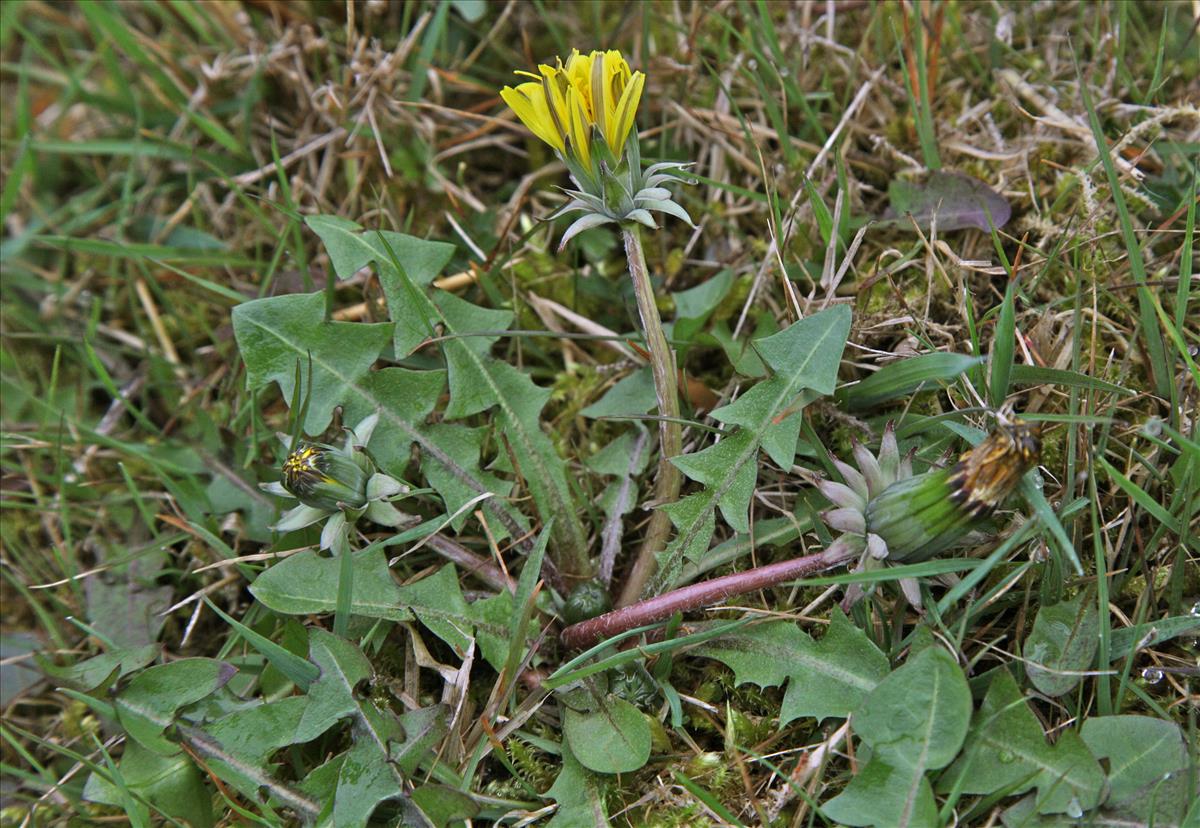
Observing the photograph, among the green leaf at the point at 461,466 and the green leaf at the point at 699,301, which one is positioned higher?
the green leaf at the point at 699,301

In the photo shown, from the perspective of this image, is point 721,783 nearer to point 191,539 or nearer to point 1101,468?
point 1101,468

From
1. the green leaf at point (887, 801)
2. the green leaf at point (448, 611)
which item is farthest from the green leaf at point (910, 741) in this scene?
the green leaf at point (448, 611)

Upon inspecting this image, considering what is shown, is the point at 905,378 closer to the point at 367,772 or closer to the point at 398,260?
the point at 398,260

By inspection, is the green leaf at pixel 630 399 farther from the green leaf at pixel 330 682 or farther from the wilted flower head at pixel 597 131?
the green leaf at pixel 330 682

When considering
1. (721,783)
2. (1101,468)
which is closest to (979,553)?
(1101,468)

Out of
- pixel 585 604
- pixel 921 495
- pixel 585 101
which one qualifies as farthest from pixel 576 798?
pixel 585 101

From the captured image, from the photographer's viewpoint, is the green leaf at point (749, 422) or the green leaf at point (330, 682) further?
the green leaf at point (749, 422)
